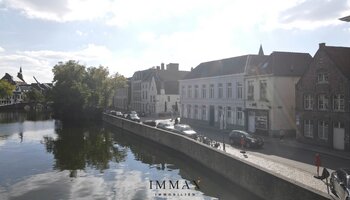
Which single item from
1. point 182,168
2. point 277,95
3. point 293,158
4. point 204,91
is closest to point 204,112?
point 204,91

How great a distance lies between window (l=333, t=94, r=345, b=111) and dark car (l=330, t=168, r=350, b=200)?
1686cm

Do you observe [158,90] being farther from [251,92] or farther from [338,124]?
[338,124]

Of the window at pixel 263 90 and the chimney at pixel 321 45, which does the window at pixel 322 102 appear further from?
the window at pixel 263 90

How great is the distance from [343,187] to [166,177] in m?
14.1

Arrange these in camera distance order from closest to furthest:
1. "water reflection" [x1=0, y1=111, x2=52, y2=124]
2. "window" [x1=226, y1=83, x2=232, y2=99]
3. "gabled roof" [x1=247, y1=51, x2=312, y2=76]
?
1. "gabled roof" [x1=247, y1=51, x2=312, y2=76]
2. "window" [x1=226, y1=83, x2=232, y2=99]
3. "water reflection" [x1=0, y1=111, x2=52, y2=124]

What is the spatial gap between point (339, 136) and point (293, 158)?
6.66 metres

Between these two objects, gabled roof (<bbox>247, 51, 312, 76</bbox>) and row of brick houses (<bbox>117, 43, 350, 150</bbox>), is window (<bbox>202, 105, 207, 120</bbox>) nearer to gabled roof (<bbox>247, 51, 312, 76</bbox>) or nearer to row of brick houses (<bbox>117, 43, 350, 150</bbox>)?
row of brick houses (<bbox>117, 43, 350, 150</bbox>)

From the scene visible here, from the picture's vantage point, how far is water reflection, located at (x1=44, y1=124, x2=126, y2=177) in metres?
33.1

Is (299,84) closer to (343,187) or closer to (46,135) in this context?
(343,187)

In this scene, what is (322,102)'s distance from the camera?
118ft

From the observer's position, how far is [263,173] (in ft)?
63.0

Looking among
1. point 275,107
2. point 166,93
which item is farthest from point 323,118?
point 166,93

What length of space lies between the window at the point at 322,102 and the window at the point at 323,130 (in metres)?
1.40

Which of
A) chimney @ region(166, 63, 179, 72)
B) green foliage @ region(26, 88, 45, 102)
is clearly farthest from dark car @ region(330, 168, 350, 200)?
green foliage @ region(26, 88, 45, 102)
